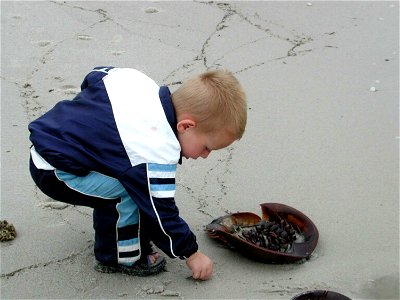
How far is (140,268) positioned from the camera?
6.91ft

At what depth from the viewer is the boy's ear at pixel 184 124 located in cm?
186

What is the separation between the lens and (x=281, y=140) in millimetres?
2881

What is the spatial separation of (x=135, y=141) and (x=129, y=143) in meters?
0.02

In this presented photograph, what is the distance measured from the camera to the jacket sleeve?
1.82 metres

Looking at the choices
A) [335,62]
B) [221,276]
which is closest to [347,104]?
[335,62]

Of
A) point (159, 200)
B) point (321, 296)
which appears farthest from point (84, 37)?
point (321, 296)

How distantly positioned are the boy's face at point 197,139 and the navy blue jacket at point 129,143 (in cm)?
3

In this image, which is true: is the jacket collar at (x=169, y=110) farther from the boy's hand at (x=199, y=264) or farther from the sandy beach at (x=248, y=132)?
the sandy beach at (x=248, y=132)

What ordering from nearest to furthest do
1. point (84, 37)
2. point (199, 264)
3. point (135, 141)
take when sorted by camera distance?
point (135, 141), point (199, 264), point (84, 37)

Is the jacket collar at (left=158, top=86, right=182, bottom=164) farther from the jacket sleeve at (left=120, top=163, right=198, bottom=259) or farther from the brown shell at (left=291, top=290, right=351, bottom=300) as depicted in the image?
the brown shell at (left=291, top=290, right=351, bottom=300)

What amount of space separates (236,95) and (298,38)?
2.04 metres

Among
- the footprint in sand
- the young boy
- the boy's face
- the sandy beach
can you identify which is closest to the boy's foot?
the sandy beach

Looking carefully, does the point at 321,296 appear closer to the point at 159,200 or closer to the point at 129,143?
the point at 159,200

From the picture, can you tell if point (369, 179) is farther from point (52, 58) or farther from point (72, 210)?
point (52, 58)
